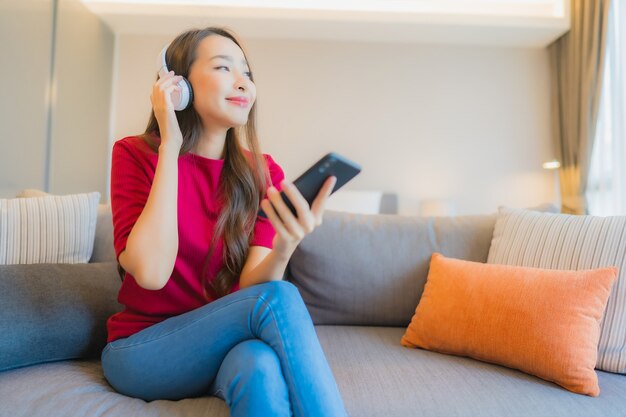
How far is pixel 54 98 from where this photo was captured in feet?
9.75

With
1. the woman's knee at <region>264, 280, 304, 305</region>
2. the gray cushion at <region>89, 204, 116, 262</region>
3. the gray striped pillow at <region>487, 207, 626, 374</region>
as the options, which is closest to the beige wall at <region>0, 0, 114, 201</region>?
the gray cushion at <region>89, 204, 116, 262</region>

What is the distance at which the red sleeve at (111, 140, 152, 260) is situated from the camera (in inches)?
41.9

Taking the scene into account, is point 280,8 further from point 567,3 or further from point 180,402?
point 180,402

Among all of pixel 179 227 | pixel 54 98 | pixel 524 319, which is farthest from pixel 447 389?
pixel 54 98

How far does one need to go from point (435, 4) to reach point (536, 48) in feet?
2.99

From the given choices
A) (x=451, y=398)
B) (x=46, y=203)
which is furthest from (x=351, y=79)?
(x=451, y=398)

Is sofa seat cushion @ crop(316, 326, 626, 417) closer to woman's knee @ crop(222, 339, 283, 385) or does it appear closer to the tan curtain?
woman's knee @ crop(222, 339, 283, 385)

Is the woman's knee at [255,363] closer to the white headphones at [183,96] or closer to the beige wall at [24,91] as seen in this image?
the white headphones at [183,96]

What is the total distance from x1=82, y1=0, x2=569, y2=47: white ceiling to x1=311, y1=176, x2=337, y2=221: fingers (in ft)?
9.38

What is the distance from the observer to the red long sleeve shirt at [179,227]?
109 centimetres

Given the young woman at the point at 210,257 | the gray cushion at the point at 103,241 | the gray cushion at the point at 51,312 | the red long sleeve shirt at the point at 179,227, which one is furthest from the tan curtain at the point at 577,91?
the gray cushion at the point at 51,312

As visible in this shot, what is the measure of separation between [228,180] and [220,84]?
0.78 feet

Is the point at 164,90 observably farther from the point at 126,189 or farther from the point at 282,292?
the point at 282,292

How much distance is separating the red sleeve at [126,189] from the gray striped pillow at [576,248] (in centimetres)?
101
